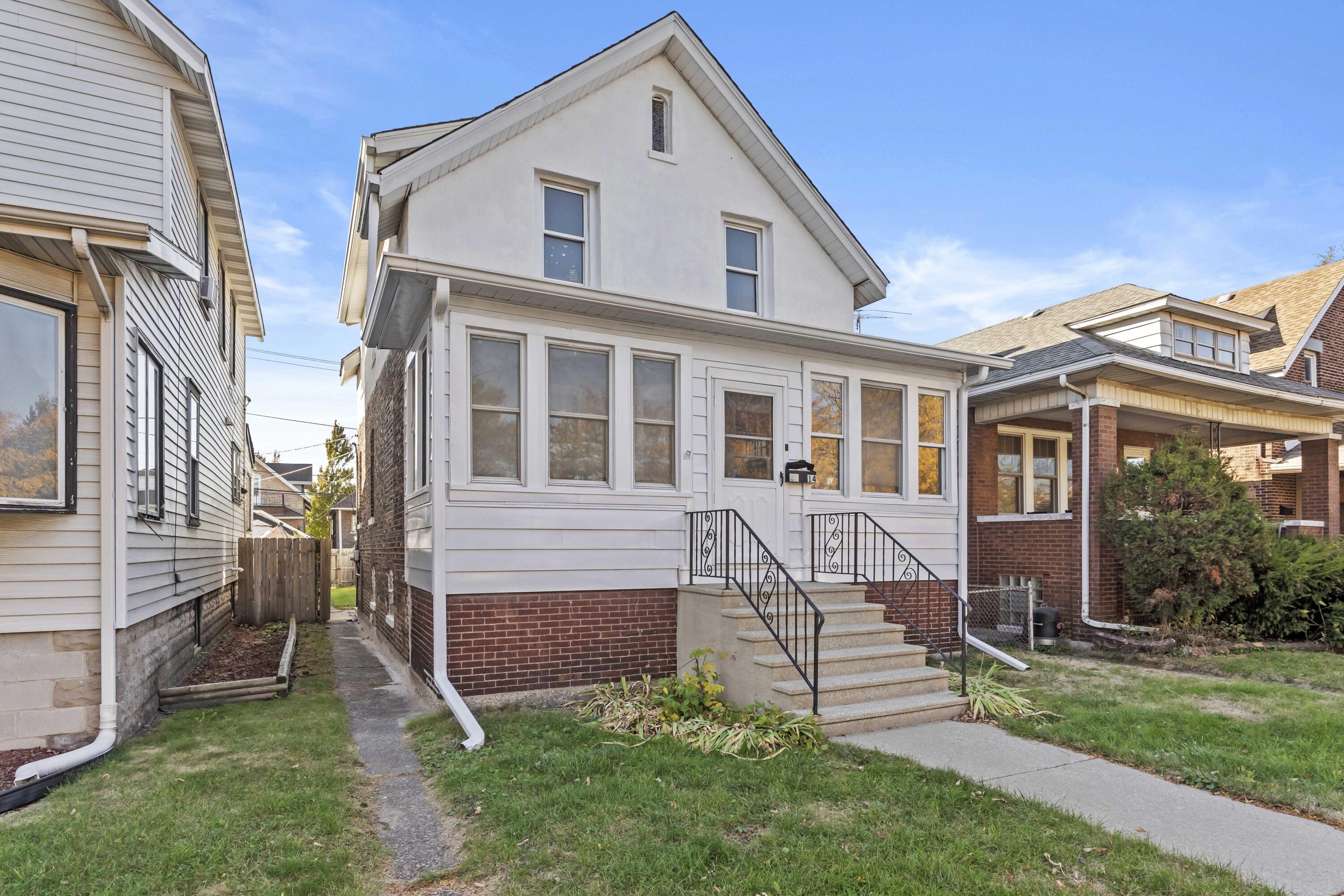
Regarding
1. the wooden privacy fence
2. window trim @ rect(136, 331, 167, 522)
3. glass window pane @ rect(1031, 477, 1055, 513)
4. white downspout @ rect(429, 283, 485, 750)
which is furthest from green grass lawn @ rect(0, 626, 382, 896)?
glass window pane @ rect(1031, 477, 1055, 513)

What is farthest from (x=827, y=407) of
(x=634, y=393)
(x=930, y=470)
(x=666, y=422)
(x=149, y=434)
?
(x=149, y=434)

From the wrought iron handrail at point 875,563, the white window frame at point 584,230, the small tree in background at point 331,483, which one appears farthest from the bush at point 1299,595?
the small tree in background at point 331,483

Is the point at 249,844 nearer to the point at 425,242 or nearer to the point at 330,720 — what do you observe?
the point at 330,720

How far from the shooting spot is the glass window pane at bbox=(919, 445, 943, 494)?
30.9 feet

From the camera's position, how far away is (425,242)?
746 cm

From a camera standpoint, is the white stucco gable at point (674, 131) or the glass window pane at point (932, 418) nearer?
the white stucco gable at point (674, 131)

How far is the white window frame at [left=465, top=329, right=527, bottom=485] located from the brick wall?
106 centimetres

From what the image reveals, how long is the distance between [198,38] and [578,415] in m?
5.24

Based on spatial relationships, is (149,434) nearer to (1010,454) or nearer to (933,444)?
(933,444)

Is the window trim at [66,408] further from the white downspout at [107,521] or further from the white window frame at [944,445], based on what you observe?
the white window frame at [944,445]

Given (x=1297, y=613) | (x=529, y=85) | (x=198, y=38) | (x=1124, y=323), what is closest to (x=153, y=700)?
(x=198, y=38)

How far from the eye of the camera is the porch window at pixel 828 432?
8672mm

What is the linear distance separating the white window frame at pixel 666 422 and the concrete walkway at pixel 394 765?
121 inches

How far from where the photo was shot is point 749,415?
8.21 metres
